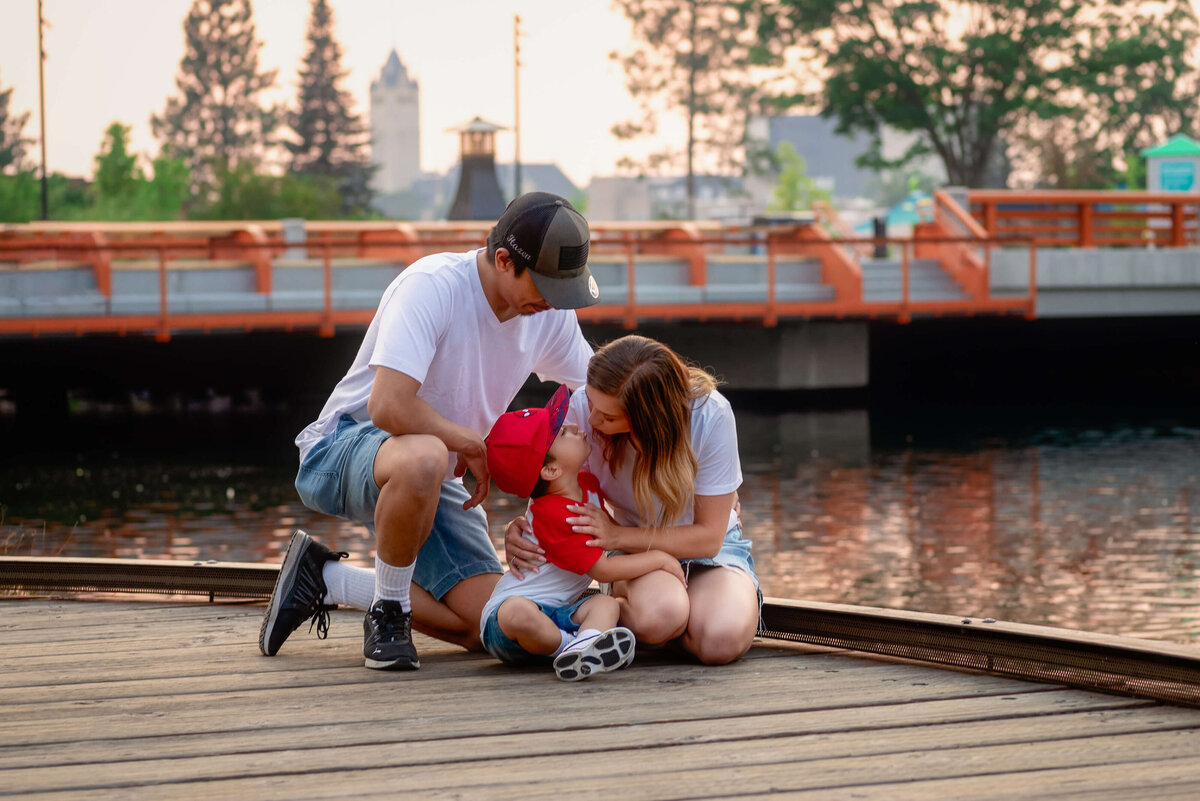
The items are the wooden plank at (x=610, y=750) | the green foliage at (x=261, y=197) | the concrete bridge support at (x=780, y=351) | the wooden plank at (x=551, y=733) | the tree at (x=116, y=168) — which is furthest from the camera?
the tree at (x=116, y=168)

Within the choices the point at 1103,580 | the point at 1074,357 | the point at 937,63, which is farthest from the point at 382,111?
the point at 1103,580

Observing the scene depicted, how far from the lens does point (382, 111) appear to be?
174000 mm

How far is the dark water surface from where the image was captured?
29.9 ft

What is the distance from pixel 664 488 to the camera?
3.83 m

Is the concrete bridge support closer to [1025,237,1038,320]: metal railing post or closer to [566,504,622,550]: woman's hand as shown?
[1025,237,1038,320]: metal railing post

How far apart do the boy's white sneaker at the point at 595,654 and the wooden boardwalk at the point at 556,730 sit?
0.04 meters

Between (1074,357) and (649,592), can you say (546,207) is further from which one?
(1074,357)

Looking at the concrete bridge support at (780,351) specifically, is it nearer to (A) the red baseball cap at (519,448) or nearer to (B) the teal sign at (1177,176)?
(B) the teal sign at (1177,176)

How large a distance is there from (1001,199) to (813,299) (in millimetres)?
4935

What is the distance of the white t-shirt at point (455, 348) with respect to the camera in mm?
3854

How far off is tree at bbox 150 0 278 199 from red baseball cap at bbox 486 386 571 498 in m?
72.1

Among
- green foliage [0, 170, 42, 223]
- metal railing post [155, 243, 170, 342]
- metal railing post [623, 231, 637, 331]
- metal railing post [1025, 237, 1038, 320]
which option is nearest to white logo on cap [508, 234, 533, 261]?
metal railing post [155, 243, 170, 342]

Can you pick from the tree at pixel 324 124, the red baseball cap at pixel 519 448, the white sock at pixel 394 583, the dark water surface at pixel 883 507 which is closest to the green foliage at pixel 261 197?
the tree at pixel 324 124

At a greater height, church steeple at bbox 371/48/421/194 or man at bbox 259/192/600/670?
church steeple at bbox 371/48/421/194
